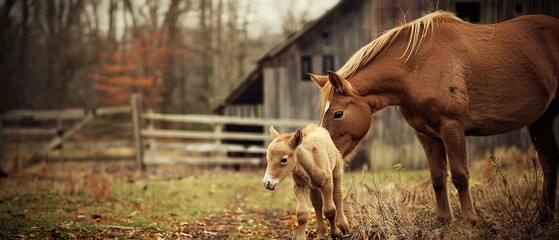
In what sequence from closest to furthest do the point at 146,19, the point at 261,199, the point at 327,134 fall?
1. the point at 327,134
2. the point at 261,199
3. the point at 146,19

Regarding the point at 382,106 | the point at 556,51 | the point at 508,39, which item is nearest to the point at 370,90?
the point at 382,106

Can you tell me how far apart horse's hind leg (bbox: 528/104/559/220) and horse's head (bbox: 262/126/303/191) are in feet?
10.4

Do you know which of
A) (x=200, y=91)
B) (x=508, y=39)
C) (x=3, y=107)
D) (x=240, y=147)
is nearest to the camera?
(x=508, y=39)

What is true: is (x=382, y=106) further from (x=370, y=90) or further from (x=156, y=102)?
(x=156, y=102)

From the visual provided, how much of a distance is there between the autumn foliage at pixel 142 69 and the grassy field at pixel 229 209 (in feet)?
54.8

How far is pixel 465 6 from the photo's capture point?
46.3 ft

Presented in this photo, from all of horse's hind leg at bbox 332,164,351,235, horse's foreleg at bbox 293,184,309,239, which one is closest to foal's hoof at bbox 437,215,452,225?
horse's hind leg at bbox 332,164,351,235

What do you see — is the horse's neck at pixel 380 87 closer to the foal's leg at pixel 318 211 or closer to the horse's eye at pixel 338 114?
the horse's eye at pixel 338 114

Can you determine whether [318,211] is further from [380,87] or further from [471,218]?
[471,218]

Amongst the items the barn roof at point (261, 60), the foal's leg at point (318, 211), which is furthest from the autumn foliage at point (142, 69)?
the foal's leg at point (318, 211)

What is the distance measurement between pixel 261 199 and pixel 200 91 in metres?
26.1

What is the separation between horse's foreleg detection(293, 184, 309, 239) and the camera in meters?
4.86

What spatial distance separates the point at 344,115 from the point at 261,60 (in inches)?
426

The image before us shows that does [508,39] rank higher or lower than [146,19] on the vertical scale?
lower
